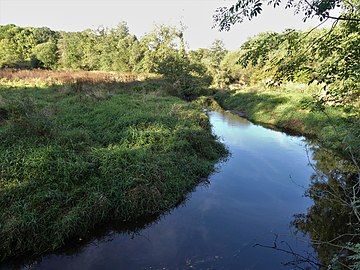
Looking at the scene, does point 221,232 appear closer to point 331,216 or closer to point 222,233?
point 222,233

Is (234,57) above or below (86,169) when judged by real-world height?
above

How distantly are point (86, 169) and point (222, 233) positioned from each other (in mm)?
3524

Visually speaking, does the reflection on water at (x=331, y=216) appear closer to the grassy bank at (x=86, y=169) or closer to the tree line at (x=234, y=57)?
the tree line at (x=234, y=57)

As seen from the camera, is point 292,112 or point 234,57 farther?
point 234,57

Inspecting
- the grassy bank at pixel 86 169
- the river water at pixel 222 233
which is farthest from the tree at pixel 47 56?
the river water at pixel 222 233

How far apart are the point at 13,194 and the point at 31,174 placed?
23.9 inches

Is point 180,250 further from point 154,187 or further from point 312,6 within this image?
point 312,6

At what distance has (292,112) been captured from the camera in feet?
55.5

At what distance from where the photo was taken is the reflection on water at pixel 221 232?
4941 millimetres

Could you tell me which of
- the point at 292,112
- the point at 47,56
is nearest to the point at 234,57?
the point at 292,112

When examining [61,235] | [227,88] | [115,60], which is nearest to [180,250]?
[61,235]

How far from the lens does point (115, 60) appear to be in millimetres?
28516

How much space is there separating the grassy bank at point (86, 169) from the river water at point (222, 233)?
1.39ft

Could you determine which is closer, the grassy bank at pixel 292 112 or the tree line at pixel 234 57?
the tree line at pixel 234 57
